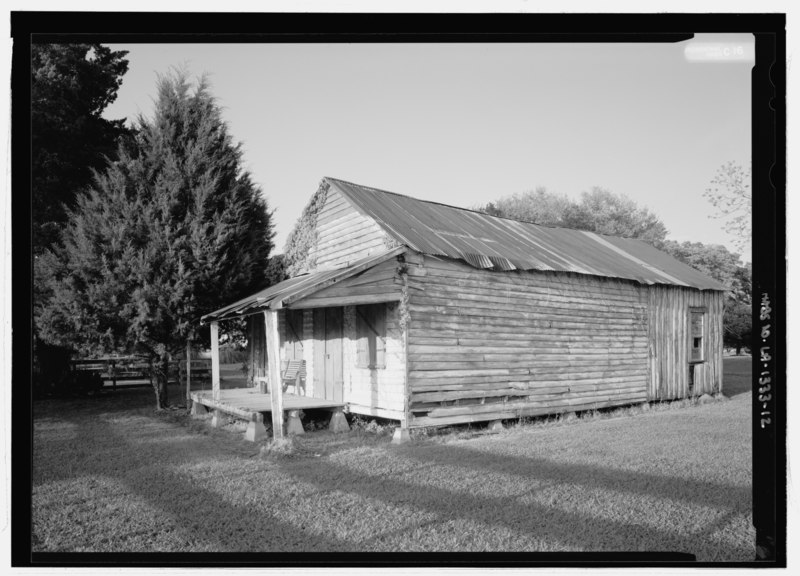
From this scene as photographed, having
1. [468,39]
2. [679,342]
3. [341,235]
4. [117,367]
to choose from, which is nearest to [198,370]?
[117,367]

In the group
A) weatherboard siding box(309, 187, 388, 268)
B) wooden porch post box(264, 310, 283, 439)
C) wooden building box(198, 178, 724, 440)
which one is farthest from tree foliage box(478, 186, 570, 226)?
wooden porch post box(264, 310, 283, 439)

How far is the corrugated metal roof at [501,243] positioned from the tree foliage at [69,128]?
709 cm

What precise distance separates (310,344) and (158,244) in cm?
460

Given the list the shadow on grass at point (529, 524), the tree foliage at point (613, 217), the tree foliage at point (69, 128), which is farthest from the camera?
the tree foliage at point (613, 217)

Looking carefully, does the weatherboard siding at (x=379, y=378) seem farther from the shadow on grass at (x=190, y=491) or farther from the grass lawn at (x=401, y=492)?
the shadow on grass at (x=190, y=491)

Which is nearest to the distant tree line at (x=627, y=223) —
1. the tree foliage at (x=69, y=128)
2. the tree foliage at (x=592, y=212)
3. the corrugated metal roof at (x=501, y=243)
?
the tree foliage at (x=592, y=212)

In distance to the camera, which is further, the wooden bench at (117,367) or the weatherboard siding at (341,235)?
the wooden bench at (117,367)

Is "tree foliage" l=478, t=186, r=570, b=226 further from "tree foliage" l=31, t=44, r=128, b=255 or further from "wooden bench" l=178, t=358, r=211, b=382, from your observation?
"tree foliage" l=31, t=44, r=128, b=255

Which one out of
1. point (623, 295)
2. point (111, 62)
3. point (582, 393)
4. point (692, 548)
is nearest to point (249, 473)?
point (692, 548)

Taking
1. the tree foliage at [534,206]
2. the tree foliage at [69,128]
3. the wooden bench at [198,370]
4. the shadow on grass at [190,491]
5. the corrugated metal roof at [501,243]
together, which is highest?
the tree foliage at [534,206]

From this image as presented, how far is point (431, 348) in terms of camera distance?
35.6ft

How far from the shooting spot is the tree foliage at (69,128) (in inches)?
560

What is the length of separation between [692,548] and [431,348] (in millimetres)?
6370

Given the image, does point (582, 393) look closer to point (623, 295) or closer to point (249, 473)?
point (623, 295)
